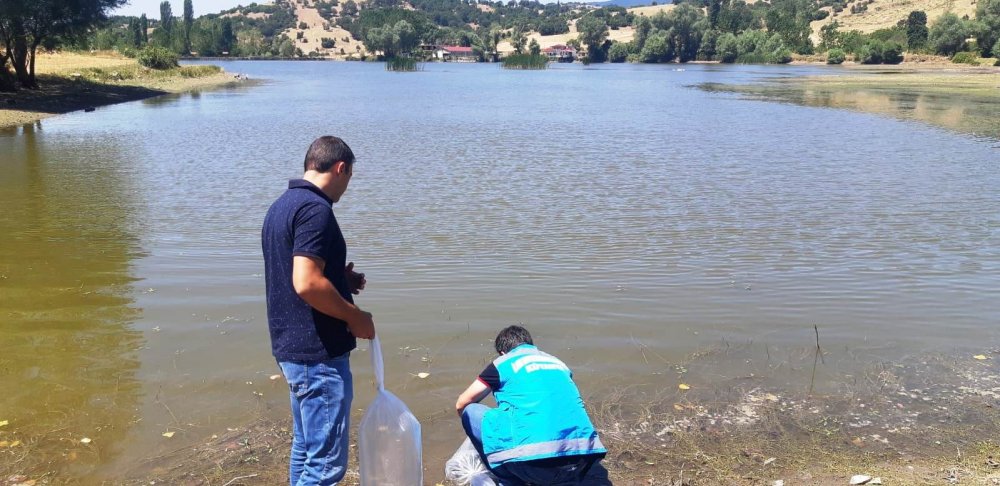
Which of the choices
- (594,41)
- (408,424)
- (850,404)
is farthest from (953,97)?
(594,41)

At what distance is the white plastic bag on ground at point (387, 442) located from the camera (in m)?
4.33

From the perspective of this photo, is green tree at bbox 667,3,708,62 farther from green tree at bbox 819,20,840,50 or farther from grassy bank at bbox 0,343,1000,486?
grassy bank at bbox 0,343,1000,486

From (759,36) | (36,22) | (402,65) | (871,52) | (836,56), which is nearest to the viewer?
(36,22)

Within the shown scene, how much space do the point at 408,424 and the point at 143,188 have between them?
13722 mm

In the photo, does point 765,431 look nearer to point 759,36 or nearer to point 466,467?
point 466,467

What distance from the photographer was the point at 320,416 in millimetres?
3918

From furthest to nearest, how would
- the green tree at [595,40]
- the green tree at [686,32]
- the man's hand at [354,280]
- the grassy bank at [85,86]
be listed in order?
the green tree at [595,40] → the green tree at [686,32] → the grassy bank at [85,86] → the man's hand at [354,280]

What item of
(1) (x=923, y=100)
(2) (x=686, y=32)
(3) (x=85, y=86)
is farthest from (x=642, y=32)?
(3) (x=85, y=86)

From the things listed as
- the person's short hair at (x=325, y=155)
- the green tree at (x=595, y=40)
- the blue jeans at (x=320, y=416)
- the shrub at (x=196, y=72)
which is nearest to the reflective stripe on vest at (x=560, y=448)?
the blue jeans at (x=320, y=416)

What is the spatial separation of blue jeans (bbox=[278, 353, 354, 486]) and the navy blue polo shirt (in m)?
0.07

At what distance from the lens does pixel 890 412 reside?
605 cm

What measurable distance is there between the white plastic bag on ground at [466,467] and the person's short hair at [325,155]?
1.81m

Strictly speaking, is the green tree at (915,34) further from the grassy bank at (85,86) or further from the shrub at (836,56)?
the grassy bank at (85,86)

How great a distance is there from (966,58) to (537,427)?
11161cm
